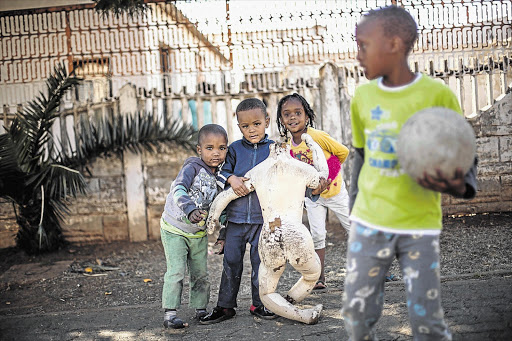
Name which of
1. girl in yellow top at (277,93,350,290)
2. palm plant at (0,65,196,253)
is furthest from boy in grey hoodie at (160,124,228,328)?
palm plant at (0,65,196,253)

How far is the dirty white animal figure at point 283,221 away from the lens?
3.48 metres

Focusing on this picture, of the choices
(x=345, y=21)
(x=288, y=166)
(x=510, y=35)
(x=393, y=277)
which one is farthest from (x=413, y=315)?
(x=510, y=35)

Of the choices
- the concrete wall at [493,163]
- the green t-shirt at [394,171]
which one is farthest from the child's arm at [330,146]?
the concrete wall at [493,163]

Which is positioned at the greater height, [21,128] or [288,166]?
[21,128]

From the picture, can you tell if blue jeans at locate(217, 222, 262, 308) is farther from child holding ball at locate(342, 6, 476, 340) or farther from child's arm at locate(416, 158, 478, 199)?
child's arm at locate(416, 158, 478, 199)

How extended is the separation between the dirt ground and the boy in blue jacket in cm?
18

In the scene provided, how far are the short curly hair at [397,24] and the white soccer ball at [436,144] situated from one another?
1.20ft

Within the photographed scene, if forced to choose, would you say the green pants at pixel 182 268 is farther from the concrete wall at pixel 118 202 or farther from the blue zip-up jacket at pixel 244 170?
the concrete wall at pixel 118 202

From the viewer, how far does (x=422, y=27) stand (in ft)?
25.1

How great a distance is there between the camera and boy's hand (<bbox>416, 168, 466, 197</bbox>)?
86.4 inches

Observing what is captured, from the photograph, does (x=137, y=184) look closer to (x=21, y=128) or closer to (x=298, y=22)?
(x=21, y=128)

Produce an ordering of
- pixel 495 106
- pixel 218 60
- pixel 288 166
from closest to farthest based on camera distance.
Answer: pixel 288 166, pixel 495 106, pixel 218 60

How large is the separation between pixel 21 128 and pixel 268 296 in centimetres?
459

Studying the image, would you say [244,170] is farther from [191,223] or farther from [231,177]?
[191,223]
